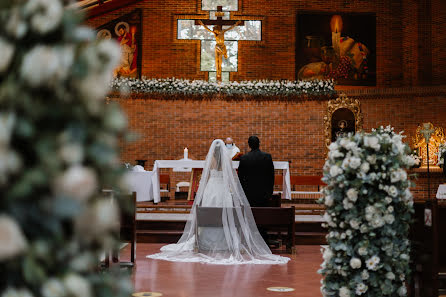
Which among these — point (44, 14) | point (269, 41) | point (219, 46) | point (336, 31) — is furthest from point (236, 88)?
point (44, 14)

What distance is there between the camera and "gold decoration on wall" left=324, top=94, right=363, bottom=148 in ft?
50.0

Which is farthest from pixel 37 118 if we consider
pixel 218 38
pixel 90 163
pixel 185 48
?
pixel 185 48

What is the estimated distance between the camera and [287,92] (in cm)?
1484

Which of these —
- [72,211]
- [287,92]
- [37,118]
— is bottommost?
[72,211]

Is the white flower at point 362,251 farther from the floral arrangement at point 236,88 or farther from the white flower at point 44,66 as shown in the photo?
the floral arrangement at point 236,88

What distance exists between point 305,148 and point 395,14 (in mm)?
5867

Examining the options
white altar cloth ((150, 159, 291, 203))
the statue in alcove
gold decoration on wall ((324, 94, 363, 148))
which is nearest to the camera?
white altar cloth ((150, 159, 291, 203))

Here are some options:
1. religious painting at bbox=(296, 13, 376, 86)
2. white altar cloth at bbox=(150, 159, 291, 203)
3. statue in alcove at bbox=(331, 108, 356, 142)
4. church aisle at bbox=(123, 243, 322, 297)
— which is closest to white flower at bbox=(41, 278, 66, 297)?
church aisle at bbox=(123, 243, 322, 297)

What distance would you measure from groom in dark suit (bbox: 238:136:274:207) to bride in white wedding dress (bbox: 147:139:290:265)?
0.46m

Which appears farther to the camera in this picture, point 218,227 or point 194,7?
point 194,7

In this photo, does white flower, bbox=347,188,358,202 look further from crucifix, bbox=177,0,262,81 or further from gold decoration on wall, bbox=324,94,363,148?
crucifix, bbox=177,0,262,81

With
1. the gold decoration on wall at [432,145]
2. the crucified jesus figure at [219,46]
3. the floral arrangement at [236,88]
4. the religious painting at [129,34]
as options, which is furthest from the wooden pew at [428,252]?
the religious painting at [129,34]

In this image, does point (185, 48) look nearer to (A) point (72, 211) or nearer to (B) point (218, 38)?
(B) point (218, 38)

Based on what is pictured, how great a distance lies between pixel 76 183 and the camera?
105 cm
